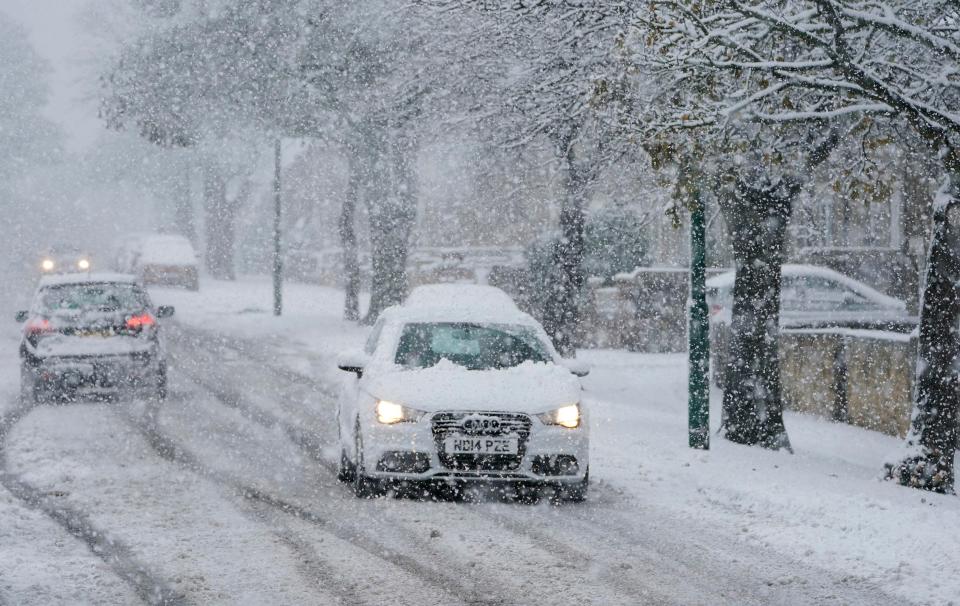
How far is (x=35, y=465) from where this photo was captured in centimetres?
1035

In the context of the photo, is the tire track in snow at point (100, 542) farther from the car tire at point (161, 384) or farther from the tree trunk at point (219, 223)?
the tree trunk at point (219, 223)

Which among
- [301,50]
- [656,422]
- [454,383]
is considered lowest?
[656,422]

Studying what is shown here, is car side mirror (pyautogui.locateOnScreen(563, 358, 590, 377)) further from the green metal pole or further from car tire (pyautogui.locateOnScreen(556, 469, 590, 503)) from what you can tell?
the green metal pole

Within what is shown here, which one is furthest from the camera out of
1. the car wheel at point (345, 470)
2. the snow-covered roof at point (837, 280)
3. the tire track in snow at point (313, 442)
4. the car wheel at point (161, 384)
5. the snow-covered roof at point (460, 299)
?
the snow-covered roof at point (837, 280)

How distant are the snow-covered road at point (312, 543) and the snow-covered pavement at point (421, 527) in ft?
0.07

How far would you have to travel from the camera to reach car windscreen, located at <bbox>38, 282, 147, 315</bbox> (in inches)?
585

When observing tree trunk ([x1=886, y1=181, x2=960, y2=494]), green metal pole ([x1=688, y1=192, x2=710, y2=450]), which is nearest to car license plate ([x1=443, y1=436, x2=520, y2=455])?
green metal pole ([x1=688, y1=192, x2=710, y2=450])

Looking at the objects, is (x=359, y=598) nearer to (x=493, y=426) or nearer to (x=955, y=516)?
(x=493, y=426)

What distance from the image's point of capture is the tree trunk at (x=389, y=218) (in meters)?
25.5

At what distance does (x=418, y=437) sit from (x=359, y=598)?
256cm

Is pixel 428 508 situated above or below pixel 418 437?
below

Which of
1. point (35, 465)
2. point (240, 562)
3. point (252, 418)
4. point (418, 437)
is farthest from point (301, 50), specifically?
point (240, 562)

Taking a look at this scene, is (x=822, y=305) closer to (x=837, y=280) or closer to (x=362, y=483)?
(x=837, y=280)

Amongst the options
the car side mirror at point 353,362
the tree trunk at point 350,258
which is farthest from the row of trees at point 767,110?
the tree trunk at point 350,258
